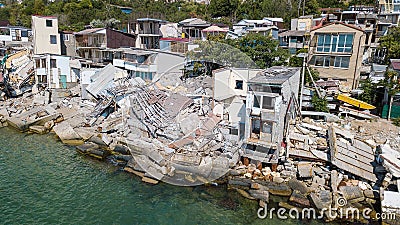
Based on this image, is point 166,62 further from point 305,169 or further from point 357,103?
point 305,169

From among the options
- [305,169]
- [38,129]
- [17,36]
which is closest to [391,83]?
[305,169]

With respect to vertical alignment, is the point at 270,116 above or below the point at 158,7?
below

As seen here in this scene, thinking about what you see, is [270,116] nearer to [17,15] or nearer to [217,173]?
[217,173]

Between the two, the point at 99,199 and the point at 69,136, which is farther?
the point at 69,136

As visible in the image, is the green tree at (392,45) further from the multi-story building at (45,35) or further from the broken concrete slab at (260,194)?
the multi-story building at (45,35)

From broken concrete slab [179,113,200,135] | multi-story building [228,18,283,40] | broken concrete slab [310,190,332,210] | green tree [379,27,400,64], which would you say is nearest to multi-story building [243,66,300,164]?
broken concrete slab [310,190,332,210]

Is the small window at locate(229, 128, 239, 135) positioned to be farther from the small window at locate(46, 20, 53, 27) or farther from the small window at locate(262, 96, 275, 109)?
the small window at locate(46, 20, 53, 27)

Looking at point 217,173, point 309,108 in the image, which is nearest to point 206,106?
point 217,173
